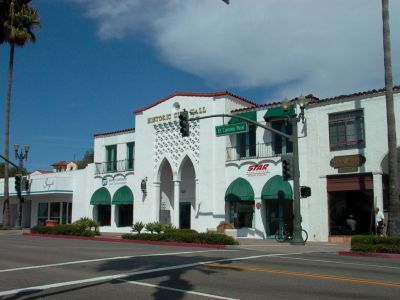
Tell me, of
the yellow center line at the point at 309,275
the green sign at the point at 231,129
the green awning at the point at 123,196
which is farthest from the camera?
the green awning at the point at 123,196

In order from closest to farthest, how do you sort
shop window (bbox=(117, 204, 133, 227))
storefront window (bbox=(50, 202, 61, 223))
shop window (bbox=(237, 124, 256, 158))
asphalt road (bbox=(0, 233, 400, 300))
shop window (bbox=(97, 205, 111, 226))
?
asphalt road (bbox=(0, 233, 400, 300)), shop window (bbox=(237, 124, 256, 158)), shop window (bbox=(117, 204, 133, 227)), shop window (bbox=(97, 205, 111, 226)), storefront window (bbox=(50, 202, 61, 223))

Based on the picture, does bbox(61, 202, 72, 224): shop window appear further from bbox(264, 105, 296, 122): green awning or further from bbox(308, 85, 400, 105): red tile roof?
bbox(308, 85, 400, 105): red tile roof

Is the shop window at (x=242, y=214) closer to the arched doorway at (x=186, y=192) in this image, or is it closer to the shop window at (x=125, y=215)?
the arched doorway at (x=186, y=192)

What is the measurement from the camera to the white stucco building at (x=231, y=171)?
26016 millimetres

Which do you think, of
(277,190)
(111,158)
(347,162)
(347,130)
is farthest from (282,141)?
(111,158)

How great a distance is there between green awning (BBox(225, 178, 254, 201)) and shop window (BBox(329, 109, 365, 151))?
5.55 metres

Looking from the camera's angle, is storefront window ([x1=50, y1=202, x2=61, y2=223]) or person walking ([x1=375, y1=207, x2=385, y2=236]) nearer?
person walking ([x1=375, y1=207, x2=385, y2=236])

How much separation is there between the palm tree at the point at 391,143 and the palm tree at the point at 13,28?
92.2ft

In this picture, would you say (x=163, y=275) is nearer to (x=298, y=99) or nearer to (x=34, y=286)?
(x=34, y=286)

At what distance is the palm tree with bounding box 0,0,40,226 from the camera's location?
39156mm

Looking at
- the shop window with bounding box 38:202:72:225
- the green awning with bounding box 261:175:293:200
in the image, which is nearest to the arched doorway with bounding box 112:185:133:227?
the shop window with bounding box 38:202:72:225

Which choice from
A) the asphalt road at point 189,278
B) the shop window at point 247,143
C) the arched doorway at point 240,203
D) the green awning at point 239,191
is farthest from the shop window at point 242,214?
the asphalt road at point 189,278

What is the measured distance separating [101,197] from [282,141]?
15.7 metres

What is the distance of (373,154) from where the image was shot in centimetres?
2530
